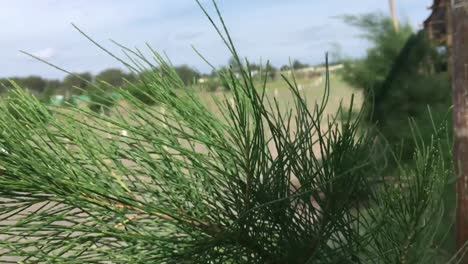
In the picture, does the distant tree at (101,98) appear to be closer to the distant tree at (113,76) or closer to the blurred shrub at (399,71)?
the distant tree at (113,76)

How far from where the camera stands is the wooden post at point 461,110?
124cm

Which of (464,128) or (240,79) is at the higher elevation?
(240,79)

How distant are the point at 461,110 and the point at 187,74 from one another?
625 millimetres

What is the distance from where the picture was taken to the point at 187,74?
1069mm

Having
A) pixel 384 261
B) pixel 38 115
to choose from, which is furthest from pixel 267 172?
pixel 38 115

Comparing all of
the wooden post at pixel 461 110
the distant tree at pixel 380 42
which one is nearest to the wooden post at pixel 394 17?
the distant tree at pixel 380 42

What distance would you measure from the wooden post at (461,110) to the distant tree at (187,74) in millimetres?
598

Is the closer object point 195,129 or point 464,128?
point 195,129

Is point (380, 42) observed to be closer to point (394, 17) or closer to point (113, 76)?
point (394, 17)

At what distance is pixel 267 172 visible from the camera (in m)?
0.94

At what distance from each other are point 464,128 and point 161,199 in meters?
0.72

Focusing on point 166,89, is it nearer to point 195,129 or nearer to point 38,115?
point 195,129

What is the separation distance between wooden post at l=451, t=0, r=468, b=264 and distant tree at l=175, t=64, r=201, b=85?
60cm

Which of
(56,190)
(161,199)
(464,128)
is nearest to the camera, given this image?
(56,190)
